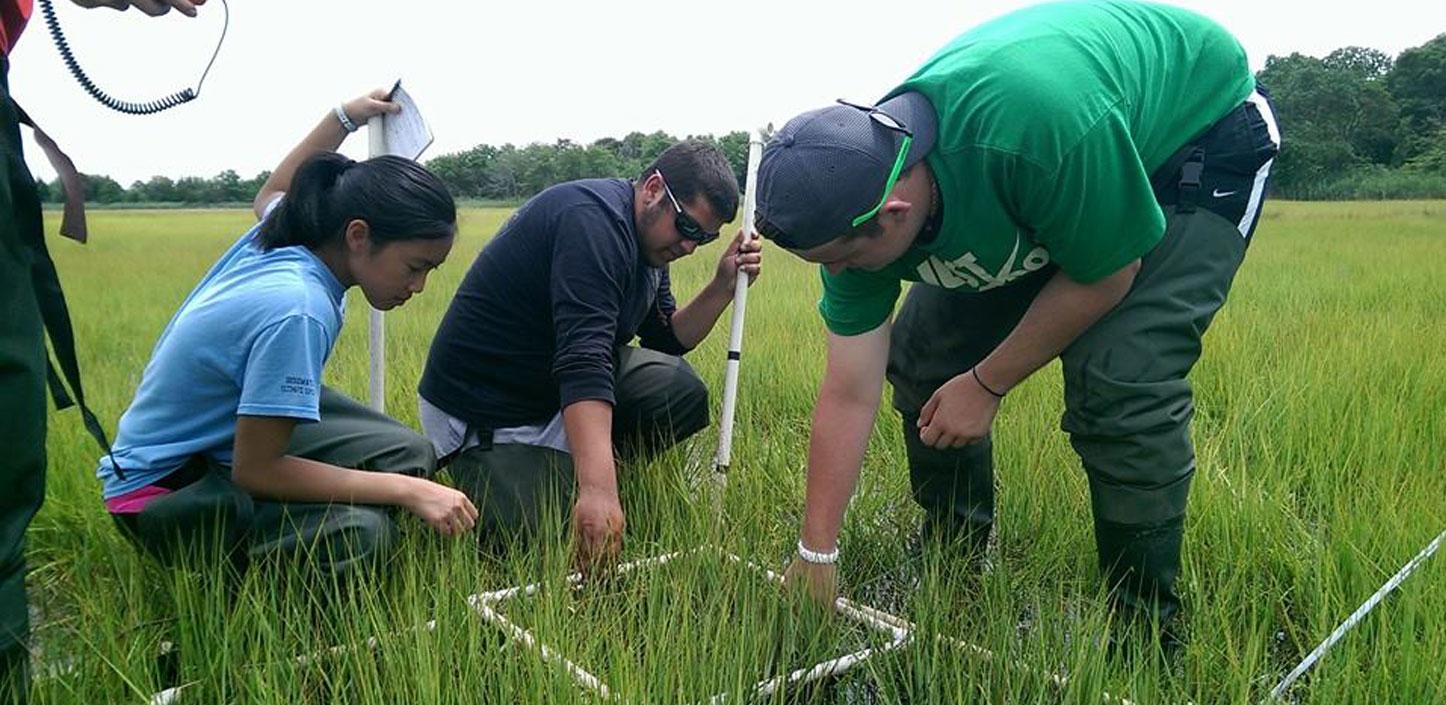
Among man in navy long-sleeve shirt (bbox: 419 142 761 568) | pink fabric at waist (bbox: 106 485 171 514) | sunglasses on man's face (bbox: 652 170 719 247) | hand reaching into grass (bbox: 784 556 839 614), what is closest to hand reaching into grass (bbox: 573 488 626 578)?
man in navy long-sleeve shirt (bbox: 419 142 761 568)

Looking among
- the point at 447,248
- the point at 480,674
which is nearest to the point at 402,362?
the point at 447,248

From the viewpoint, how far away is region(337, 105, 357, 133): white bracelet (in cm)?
221

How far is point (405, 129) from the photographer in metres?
2.18

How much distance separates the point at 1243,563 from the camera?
6.28 ft

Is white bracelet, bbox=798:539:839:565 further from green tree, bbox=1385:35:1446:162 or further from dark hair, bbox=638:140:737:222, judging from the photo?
green tree, bbox=1385:35:1446:162

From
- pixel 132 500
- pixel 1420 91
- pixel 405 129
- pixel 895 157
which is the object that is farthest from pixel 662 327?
pixel 1420 91

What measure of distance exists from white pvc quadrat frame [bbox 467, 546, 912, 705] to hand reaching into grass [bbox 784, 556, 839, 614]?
4cm

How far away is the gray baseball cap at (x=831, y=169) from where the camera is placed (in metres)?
1.34

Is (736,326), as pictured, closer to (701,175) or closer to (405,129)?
(701,175)

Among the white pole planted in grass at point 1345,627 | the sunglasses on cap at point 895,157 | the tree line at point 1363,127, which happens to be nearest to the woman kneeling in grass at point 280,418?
the sunglasses on cap at point 895,157

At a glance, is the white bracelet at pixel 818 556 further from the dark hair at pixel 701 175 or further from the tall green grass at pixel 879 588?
the dark hair at pixel 701 175

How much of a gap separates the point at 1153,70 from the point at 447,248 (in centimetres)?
129

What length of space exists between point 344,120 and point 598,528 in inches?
43.8

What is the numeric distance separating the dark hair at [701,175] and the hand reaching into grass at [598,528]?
0.70 metres
